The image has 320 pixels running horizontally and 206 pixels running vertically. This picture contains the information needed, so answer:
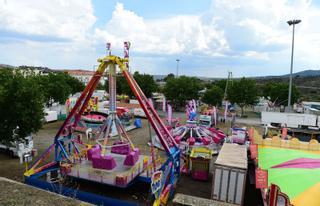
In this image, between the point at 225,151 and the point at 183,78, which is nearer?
the point at 225,151

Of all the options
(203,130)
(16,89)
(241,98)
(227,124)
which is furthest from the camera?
(241,98)

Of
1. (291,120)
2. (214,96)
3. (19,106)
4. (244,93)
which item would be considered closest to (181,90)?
(214,96)

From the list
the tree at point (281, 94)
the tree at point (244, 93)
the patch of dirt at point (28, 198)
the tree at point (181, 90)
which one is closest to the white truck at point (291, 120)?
the tree at point (244, 93)

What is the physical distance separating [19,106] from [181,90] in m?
36.2

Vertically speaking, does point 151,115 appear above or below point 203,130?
above

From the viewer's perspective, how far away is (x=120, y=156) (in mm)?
16078

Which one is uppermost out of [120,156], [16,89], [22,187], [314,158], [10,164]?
[16,89]

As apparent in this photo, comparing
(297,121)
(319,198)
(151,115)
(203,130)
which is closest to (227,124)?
(297,121)

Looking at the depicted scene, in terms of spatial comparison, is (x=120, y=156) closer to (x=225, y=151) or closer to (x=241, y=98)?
(x=225, y=151)

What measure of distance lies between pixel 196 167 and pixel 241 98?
3273cm

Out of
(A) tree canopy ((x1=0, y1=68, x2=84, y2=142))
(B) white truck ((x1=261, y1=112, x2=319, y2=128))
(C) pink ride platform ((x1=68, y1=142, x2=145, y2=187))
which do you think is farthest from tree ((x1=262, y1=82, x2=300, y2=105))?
(A) tree canopy ((x1=0, y1=68, x2=84, y2=142))

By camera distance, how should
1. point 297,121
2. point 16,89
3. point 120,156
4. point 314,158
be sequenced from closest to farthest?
point 314,158
point 120,156
point 16,89
point 297,121

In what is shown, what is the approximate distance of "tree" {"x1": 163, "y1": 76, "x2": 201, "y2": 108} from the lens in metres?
50.5

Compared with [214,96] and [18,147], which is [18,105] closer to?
[18,147]
